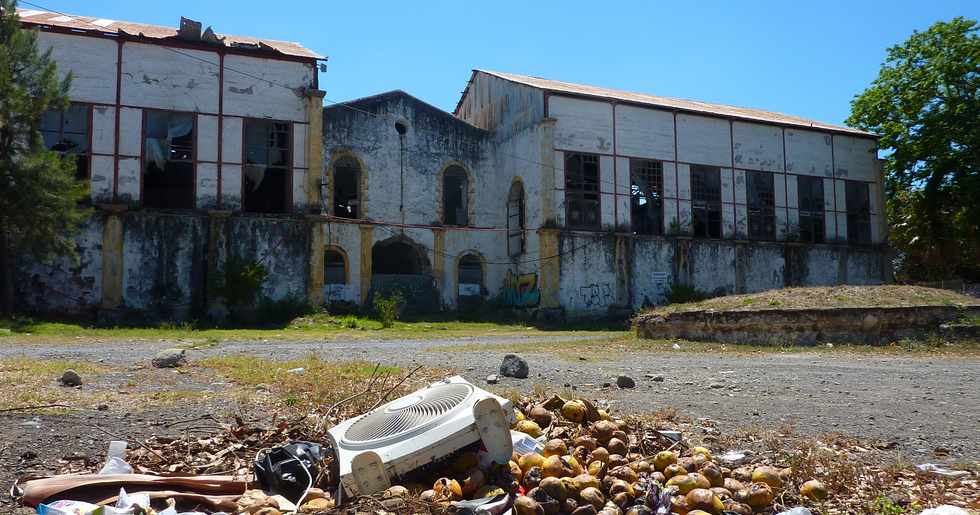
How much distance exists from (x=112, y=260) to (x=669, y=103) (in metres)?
20.8

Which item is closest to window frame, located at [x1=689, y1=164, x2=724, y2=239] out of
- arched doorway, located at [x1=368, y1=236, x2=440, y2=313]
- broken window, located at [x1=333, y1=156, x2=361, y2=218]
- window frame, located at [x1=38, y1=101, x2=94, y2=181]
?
arched doorway, located at [x1=368, y1=236, x2=440, y2=313]

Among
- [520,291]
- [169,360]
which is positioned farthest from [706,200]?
[169,360]

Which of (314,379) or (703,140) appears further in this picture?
(703,140)

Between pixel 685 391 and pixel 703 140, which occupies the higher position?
pixel 703 140

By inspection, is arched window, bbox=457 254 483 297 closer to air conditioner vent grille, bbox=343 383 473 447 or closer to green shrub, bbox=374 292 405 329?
green shrub, bbox=374 292 405 329

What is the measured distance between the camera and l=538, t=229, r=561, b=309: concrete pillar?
2484 centimetres

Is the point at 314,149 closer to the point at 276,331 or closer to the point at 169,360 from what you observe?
the point at 276,331

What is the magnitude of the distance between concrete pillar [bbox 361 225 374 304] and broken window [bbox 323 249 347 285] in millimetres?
602

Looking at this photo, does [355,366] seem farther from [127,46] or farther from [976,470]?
[127,46]

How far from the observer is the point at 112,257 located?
68.5 feet

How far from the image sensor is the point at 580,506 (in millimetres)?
3400

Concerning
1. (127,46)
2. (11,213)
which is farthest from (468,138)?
(11,213)

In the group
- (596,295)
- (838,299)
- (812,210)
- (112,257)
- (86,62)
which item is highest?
(86,62)

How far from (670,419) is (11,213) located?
18309 millimetres
